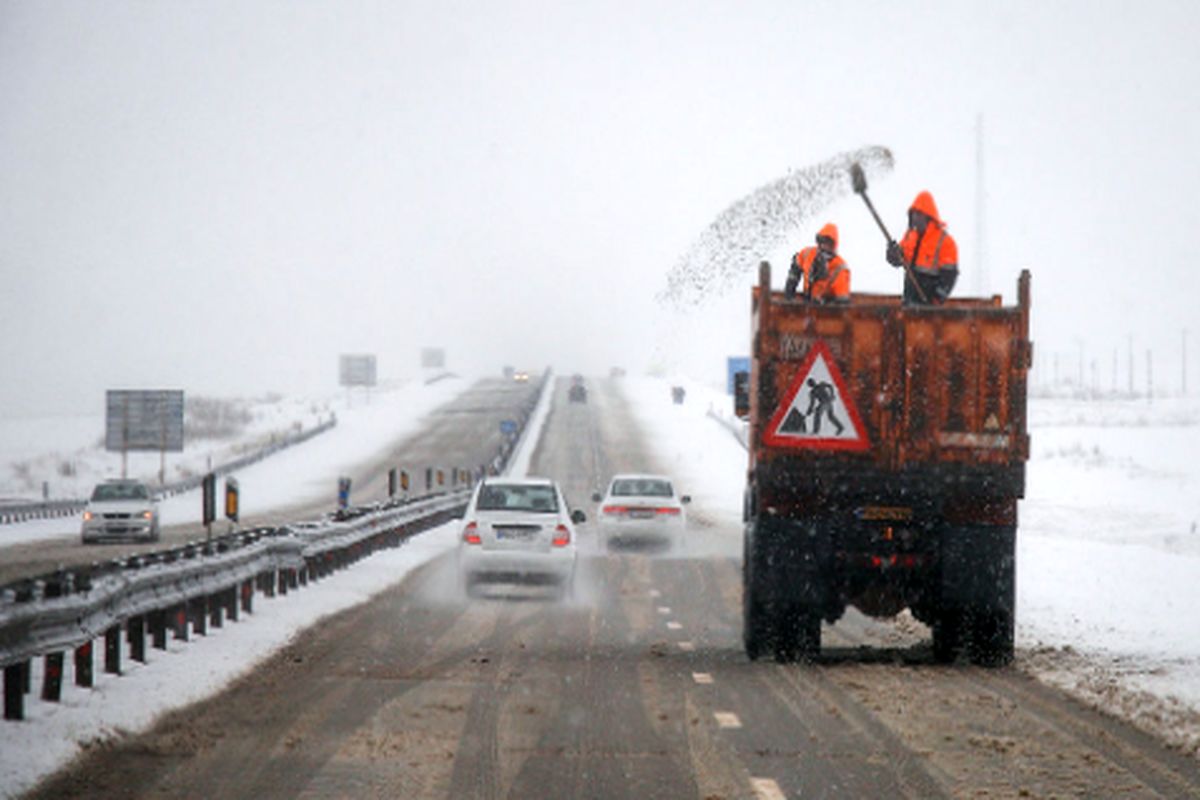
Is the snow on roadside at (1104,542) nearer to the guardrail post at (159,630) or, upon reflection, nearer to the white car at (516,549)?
the white car at (516,549)

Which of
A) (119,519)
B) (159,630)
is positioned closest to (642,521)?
(119,519)

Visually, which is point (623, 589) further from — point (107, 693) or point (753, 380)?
point (107, 693)

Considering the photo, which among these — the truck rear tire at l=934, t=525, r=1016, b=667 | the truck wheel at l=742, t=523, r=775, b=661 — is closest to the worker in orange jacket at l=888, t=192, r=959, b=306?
the truck rear tire at l=934, t=525, r=1016, b=667

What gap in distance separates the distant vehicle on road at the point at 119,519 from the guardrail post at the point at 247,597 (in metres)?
20.9

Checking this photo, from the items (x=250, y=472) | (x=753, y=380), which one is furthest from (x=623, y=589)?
(x=250, y=472)

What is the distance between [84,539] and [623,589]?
18958mm

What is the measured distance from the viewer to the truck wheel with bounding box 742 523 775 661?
14.7 meters

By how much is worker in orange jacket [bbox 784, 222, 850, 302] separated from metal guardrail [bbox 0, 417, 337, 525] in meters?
32.2

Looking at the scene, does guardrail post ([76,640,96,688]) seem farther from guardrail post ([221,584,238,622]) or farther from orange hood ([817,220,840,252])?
orange hood ([817,220,840,252])

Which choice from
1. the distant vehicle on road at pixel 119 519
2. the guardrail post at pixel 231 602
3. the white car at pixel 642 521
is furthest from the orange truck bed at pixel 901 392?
the distant vehicle on road at pixel 119 519

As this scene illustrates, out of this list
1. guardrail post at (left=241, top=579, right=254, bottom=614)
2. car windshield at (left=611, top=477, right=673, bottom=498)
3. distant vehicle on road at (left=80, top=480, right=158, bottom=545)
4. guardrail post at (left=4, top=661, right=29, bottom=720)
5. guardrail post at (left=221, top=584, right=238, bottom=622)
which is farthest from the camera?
distant vehicle on road at (left=80, top=480, right=158, bottom=545)

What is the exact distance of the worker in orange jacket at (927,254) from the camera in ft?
46.9

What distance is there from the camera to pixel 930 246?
14484mm

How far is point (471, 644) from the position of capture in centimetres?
1650
